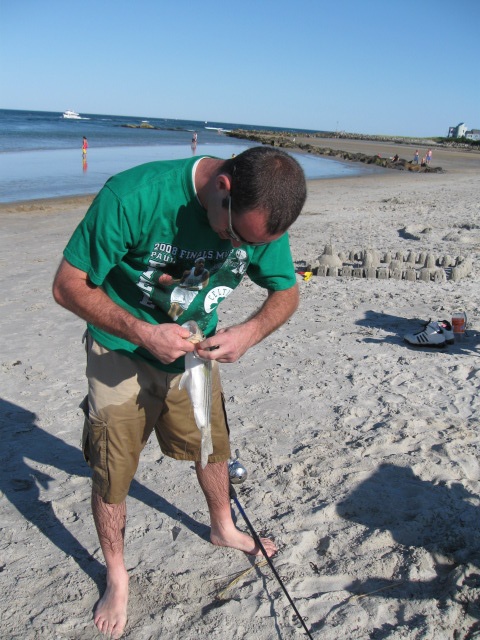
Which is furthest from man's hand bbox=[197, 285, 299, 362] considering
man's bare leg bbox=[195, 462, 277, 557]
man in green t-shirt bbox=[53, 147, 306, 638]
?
man's bare leg bbox=[195, 462, 277, 557]

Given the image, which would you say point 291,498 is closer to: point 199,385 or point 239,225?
point 199,385

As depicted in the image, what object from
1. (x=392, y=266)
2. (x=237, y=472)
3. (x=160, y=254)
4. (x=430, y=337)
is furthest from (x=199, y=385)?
(x=392, y=266)

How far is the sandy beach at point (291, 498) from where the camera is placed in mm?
2703

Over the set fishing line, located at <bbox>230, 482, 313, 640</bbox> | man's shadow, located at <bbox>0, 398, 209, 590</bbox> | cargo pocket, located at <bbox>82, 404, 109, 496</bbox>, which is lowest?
man's shadow, located at <bbox>0, 398, 209, 590</bbox>

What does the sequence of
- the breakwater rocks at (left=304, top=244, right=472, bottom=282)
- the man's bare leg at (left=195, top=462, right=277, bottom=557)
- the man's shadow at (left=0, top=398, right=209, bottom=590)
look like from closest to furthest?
the man's bare leg at (left=195, top=462, right=277, bottom=557), the man's shadow at (left=0, top=398, right=209, bottom=590), the breakwater rocks at (left=304, top=244, right=472, bottom=282)

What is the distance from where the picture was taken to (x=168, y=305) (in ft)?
8.33

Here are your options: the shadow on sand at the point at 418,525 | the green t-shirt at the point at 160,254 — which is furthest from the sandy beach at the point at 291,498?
the green t-shirt at the point at 160,254

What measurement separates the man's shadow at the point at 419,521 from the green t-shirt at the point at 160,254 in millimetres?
1486

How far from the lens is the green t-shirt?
2270 millimetres

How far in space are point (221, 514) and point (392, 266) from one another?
6.43 meters

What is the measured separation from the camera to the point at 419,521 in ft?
10.7

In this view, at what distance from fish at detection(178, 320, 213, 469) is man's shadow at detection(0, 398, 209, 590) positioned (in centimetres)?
88

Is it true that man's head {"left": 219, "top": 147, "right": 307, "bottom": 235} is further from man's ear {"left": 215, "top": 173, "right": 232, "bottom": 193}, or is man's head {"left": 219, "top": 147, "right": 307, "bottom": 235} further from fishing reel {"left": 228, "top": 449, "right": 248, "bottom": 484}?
fishing reel {"left": 228, "top": 449, "right": 248, "bottom": 484}

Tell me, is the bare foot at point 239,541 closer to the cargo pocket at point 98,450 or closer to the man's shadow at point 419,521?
the man's shadow at point 419,521
